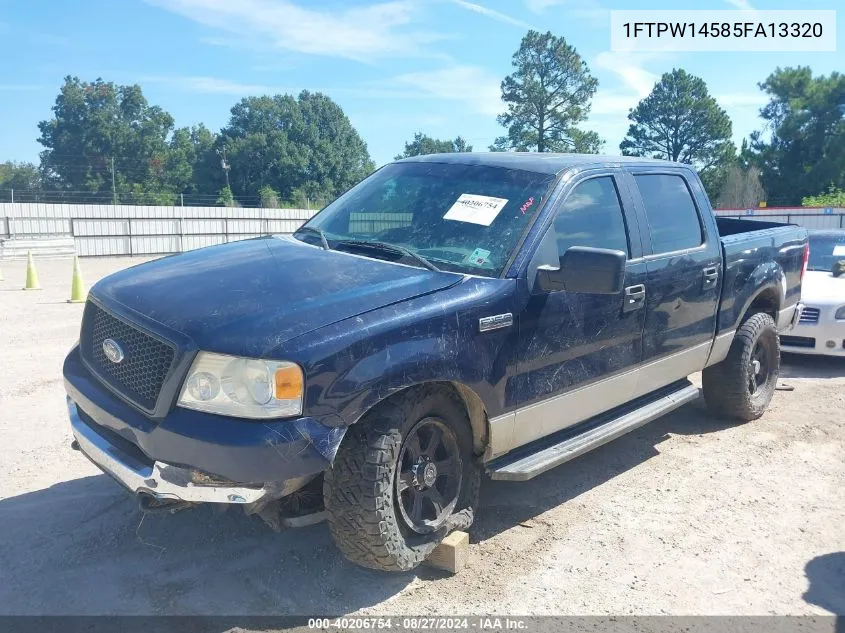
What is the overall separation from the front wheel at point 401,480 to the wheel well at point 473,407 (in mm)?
22

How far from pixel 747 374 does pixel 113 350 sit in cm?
468

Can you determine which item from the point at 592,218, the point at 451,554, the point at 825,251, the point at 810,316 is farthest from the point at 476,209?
the point at 825,251

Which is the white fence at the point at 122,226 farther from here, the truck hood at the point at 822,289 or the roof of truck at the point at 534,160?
the roof of truck at the point at 534,160

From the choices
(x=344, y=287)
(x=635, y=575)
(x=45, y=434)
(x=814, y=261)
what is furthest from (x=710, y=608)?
(x=814, y=261)

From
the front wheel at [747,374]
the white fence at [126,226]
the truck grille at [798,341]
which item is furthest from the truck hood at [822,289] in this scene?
the white fence at [126,226]

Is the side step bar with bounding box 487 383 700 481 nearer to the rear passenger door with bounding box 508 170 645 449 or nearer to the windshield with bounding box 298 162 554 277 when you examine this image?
the rear passenger door with bounding box 508 170 645 449

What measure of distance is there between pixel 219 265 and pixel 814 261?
8.20 metres

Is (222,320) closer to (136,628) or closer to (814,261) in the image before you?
(136,628)

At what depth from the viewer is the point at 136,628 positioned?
2975 millimetres

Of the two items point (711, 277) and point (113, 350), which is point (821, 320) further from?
point (113, 350)

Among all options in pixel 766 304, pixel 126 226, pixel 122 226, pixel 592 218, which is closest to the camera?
pixel 592 218

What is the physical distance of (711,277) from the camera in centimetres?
502

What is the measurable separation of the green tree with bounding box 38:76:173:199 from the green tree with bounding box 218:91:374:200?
778 cm

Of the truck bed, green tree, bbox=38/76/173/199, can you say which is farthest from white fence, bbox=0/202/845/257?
green tree, bbox=38/76/173/199
